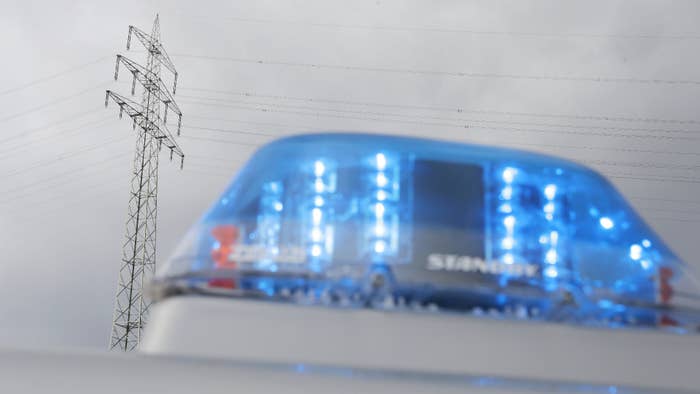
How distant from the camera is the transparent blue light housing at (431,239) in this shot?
253 cm

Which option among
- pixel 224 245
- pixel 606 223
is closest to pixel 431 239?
pixel 224 245

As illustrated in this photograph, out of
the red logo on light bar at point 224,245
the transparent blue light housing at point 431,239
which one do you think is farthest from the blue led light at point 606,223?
the red logo on light bar at point 224,245

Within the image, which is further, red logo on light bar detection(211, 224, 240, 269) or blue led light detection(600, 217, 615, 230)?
blue led light detection(600, 217, 615, 230)

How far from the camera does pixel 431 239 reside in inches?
104

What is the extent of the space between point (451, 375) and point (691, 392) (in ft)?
1.93

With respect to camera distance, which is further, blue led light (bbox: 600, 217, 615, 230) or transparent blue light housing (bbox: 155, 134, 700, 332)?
blue led light (bbox: 600, 217, 615, 230)

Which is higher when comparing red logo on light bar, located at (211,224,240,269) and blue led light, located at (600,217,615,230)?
blue led light, located at (600,217,615,230)

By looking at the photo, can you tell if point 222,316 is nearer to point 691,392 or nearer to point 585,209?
point 691,392

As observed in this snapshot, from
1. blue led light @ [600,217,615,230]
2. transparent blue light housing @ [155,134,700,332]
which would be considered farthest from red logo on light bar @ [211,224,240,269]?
blue led light @ [600,217,615,230]

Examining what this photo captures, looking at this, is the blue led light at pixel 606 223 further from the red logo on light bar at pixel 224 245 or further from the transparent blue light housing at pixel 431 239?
the red logo on light bar at pixel 224 245

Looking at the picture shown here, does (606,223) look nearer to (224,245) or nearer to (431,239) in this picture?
(431,239)

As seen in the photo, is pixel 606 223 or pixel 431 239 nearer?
pixel 431 239

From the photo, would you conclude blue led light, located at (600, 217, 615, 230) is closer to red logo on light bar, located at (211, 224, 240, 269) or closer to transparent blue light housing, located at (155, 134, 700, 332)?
transparent blue light housing, located at (155, 134, 700, 332)

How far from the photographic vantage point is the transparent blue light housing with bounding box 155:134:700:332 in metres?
2.53
